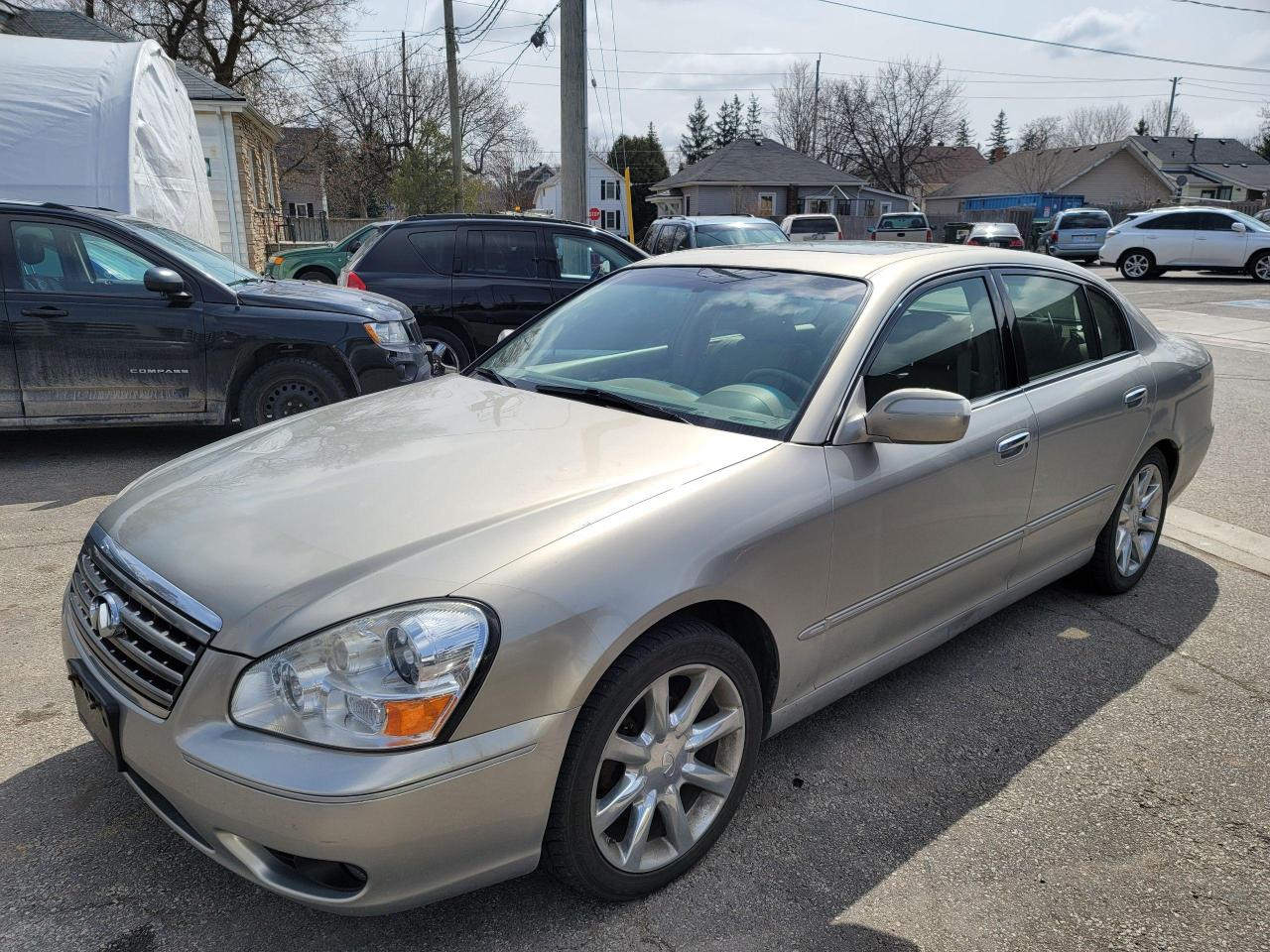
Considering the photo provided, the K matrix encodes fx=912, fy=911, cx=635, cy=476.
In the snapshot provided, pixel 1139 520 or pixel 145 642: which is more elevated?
pixel 145 642

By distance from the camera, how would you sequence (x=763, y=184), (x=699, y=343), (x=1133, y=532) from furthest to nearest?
1. (x=763, y=184)
2. (x=1133, y=532)
3. (x=699, y=343)

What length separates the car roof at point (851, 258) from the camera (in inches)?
130

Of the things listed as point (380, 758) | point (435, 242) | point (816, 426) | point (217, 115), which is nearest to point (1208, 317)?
point (435, 242)

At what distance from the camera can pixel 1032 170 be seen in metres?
58.5

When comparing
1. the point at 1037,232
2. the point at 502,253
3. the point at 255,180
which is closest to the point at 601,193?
the point at 1037,232

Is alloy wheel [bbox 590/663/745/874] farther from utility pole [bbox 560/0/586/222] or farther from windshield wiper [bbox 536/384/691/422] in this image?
utility pole [bbox 560/0/586/222]

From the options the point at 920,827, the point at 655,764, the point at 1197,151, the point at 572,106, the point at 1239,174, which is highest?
the point at 1197,151

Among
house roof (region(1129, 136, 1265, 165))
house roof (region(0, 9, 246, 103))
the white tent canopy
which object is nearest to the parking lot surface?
the white tent canopy

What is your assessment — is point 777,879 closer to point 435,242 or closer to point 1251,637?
point 1251,637

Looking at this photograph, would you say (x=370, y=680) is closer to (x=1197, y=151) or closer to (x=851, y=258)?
(x=851, y=258)

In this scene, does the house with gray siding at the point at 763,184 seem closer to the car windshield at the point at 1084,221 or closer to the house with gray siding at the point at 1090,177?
the house with gray siding at the point at 1090,177

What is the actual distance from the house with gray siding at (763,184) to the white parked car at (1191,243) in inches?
1044

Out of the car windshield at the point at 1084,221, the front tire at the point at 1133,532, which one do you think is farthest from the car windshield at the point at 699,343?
the car windshield at the point at 1084,221

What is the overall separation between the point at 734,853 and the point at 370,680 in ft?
3.99
